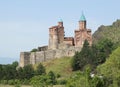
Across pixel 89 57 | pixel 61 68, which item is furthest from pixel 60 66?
pixel 89 57

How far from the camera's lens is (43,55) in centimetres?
12669

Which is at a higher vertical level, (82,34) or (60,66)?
(82,34)

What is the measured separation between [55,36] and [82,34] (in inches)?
255

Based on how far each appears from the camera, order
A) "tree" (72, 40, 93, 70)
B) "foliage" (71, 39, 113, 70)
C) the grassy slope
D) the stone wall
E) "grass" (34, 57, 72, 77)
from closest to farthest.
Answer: "grass" (34, 57, 72, 77) < the grassy slope < "foliage" (71, 39, 113, 70) < "tree" (72, 40, 93, 70) < the stone wall

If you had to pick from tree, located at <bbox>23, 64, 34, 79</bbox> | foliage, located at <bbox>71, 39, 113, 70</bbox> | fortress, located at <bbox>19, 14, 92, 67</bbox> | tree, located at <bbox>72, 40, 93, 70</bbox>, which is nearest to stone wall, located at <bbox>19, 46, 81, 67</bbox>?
fortress, located at <bbox>19, 14, 92, 67</bbox>

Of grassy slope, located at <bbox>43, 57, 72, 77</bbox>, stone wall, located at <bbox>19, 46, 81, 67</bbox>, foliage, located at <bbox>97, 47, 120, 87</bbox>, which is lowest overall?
foliage, located at <bbox>97, 47, 120, 87</bbox>

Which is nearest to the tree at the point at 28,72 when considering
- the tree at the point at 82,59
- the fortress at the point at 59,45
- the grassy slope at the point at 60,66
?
the grassy slope at the point at 60,66

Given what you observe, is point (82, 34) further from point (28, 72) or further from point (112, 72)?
point (112, 72)

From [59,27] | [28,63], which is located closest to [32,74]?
[28,63]

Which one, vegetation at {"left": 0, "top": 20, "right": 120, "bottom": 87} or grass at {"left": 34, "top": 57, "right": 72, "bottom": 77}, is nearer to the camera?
vegetation at {"left": 0, "top": 20, "right": 120, "bottom": 87}

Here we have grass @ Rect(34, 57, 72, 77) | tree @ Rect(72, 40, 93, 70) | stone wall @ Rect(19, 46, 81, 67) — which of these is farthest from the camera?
stone wall @ Rect(19, 46, 81, 67)

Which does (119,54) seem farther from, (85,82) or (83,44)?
(83,44)

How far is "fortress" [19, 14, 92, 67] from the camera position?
412 ft

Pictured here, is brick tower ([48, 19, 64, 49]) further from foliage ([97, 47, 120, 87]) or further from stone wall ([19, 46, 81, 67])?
foliage ([97, 47, 120, 87])
